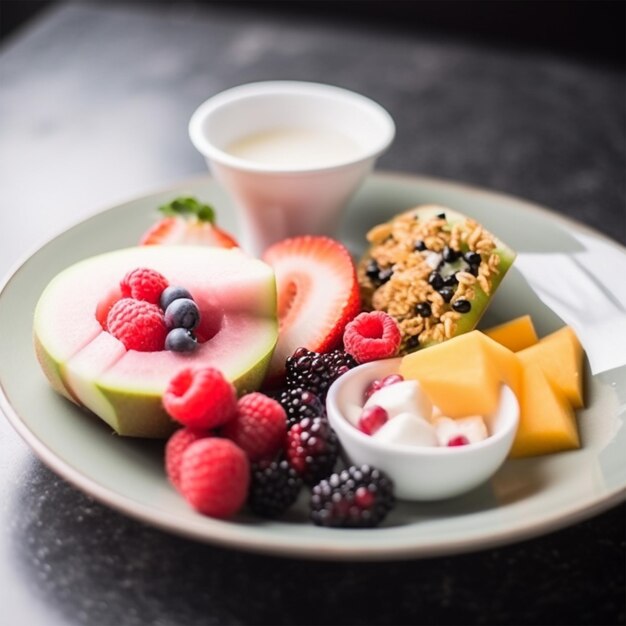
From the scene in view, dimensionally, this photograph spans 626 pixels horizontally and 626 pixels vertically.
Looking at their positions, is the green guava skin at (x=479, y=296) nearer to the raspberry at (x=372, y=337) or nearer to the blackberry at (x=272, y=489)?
the raspberry at (x=372, y=337)

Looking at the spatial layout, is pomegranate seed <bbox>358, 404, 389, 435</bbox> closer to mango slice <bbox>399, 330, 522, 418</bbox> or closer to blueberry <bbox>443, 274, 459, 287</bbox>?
mango slice <bbox>399, 330, 522, 418</bbox>

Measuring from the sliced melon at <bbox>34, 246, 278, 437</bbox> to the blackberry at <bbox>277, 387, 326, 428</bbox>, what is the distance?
55 millimetres

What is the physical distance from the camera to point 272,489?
103cm

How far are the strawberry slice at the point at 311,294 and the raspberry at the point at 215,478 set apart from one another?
0.27 meters

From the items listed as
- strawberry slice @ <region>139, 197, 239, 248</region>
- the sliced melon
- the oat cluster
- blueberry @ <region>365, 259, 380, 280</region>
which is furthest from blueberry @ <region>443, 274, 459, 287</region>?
strawberry slice @ <region>139, 197, 239, 248</region>

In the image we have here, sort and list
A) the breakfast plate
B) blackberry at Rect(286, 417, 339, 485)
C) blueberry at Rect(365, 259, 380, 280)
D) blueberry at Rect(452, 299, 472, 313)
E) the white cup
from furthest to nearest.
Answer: the white cup → blueberry at Rect(365, 259, 380, 280) → blueberry at Rect(452, 299, 472, 313) → blackberry at Rect(286, 417, 339, 485) → the breakfast plate

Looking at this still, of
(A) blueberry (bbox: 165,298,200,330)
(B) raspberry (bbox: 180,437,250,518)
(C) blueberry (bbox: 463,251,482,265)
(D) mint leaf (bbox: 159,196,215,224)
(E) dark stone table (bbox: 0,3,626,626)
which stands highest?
(A) blueberry (bbox: 165,298,200,330)

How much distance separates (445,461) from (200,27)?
1.99 meters

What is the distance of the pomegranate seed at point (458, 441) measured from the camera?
1.08m

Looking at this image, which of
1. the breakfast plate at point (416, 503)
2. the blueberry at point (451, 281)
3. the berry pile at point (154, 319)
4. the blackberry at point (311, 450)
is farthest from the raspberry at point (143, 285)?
the blueberry at point (451, 281)

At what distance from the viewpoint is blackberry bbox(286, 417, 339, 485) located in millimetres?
1066

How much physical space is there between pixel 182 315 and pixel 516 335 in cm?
47

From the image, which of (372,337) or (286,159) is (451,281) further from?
(286,159)

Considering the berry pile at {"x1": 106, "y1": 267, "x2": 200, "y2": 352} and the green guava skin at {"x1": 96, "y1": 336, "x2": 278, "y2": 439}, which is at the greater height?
the berry pile at {"x1": 106, "y1": 267, "x2": 200, "y2": 352}
